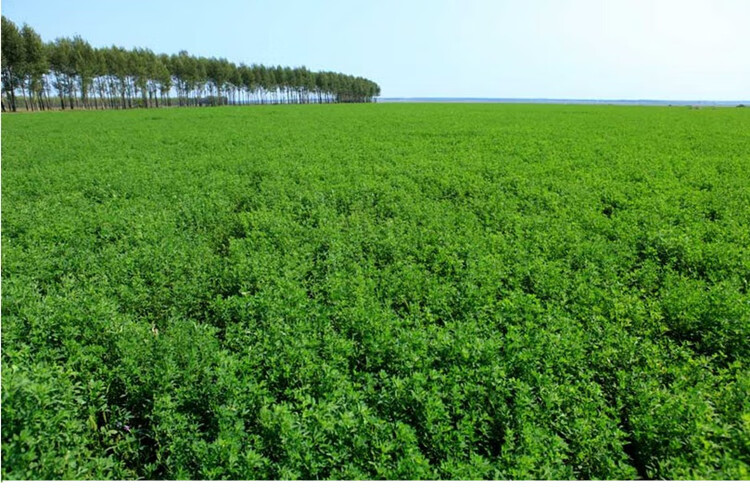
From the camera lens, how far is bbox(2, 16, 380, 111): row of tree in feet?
216

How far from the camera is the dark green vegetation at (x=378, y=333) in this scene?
3682 mm

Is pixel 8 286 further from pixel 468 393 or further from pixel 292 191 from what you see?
pixel 292 191

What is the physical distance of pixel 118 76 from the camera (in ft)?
287

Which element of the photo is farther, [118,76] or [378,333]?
[118,76]

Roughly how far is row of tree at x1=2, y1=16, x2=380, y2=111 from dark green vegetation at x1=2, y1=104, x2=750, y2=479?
6157 cm

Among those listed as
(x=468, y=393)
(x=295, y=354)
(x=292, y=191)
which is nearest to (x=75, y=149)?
(x=292, y=191)

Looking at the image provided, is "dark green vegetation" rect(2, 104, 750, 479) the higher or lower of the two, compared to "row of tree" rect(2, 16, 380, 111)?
lower

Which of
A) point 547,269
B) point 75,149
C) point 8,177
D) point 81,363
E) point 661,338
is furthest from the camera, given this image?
point 75,149

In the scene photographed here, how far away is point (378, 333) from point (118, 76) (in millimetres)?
103965

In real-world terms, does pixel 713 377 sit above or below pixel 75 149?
below

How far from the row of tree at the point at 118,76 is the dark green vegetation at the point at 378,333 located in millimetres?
61566

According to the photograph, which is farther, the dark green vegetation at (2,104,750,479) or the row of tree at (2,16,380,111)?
the row of tree at (2,16,380,111)

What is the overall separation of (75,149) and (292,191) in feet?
49.9

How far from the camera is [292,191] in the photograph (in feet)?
39.9
